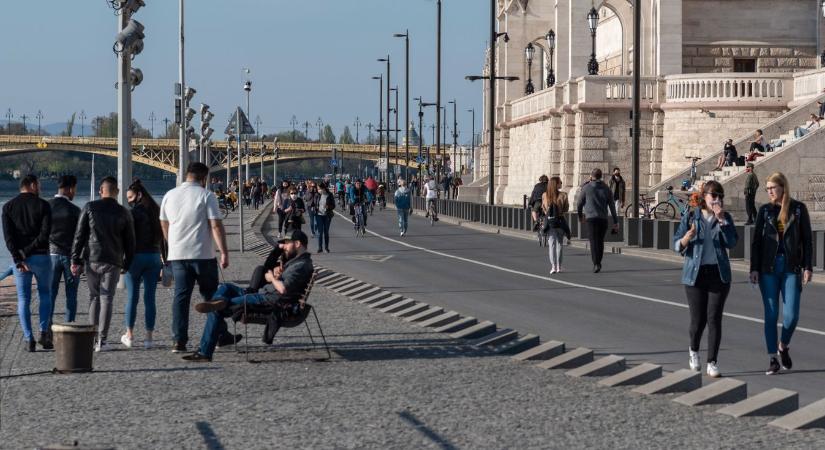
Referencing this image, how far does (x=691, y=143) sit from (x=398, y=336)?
38034mm

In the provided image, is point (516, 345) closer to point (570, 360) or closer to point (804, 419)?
point (570, 360)

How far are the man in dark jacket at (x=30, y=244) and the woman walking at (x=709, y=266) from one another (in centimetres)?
621

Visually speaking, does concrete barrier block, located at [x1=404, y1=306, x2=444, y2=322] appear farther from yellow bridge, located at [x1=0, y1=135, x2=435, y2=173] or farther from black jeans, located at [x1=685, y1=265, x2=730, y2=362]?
yellow bridge, located at [x1=0, y1=135, x2=435, y2=173]

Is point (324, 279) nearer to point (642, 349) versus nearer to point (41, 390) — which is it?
point (642, 349)

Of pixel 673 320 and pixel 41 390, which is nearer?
pixel 41 390

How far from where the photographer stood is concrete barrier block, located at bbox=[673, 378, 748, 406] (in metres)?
10.6

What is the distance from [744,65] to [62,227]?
47438mm

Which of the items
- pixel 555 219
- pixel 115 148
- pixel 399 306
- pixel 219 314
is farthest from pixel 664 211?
pixel 115 148

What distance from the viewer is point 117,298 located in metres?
21.1

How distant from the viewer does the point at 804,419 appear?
9609 mm

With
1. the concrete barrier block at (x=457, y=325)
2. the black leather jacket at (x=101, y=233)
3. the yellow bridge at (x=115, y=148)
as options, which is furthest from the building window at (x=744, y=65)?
the yellow bridge at (x=115, y=148)

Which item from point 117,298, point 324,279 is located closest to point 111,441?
point 117,298

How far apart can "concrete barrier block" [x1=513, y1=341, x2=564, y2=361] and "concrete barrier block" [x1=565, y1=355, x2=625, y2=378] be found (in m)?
0.88

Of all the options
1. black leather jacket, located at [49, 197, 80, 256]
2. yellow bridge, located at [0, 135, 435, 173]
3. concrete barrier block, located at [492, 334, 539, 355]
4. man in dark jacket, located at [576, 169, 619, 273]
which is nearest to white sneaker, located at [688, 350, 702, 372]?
concrete barrier block, located at [492, 334, 539, 355]
